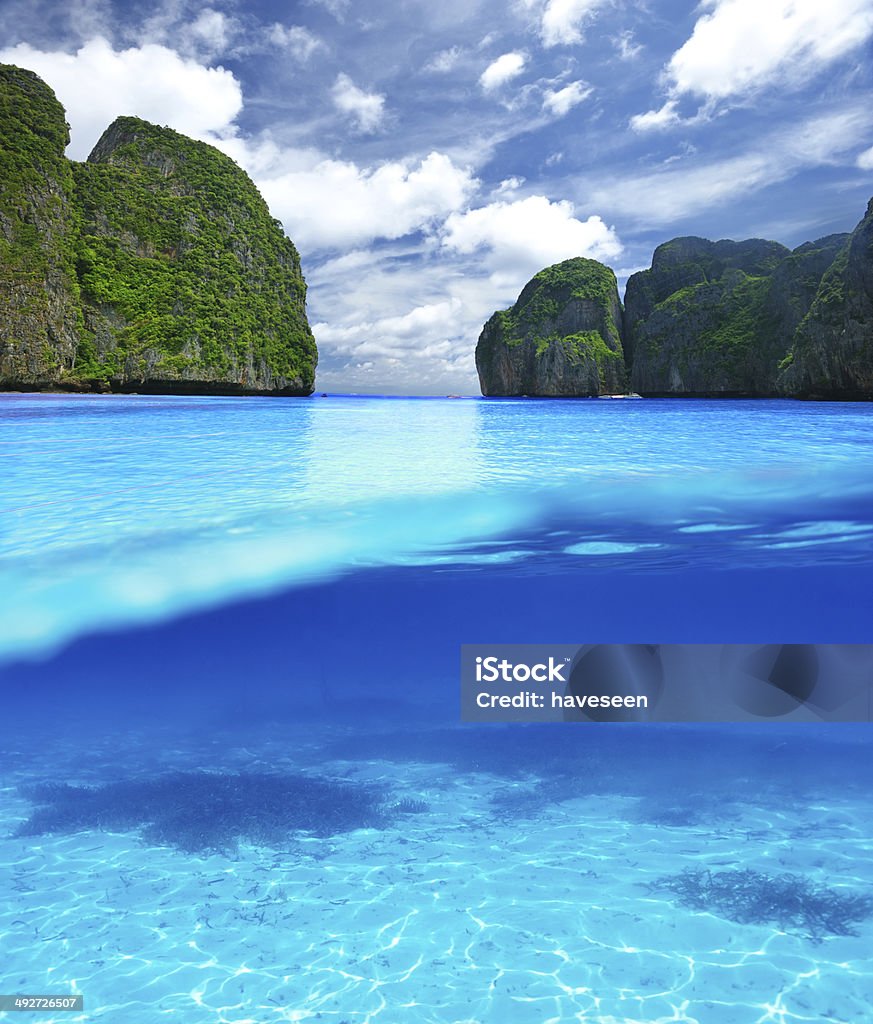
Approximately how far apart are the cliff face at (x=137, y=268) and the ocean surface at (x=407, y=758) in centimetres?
4930

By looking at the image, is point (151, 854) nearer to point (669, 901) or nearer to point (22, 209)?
point (669, 901)

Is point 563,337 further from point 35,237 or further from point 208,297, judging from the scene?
point 35,237

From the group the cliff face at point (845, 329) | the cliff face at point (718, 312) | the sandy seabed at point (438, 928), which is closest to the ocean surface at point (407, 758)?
the sandy seabed at point (438, 928)

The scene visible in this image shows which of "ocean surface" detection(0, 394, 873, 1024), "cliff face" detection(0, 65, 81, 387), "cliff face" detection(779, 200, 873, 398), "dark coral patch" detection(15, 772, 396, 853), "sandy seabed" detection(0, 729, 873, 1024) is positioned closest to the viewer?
"sandy seabed" detection(0, 729, 873, 1024)

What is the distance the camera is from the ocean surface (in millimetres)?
3516

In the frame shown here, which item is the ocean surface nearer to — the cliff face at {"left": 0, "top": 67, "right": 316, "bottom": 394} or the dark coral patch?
→ the dark coral patch

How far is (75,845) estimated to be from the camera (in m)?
4.64

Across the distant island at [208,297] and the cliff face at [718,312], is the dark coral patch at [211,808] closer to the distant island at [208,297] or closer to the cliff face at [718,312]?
the distant island at [208,297]

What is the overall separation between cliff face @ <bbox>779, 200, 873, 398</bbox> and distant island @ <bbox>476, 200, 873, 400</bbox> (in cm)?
22

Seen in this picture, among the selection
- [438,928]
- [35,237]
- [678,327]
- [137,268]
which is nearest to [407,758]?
[438,928]

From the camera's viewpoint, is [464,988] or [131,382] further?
[131,382]

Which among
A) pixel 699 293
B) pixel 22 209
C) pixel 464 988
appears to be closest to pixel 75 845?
pixel 464 988

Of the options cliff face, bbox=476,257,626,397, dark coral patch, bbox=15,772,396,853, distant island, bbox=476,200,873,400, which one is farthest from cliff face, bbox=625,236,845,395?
dark coral patch, bbox=15,772,396,853

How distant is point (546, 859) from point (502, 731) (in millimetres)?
2435
